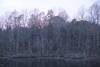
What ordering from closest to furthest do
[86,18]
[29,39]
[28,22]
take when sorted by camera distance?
1. [29,39]
2. [86,18]
3. [28,22]

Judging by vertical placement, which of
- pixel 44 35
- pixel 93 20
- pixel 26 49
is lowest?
pixel 26 49

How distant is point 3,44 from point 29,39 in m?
2.91

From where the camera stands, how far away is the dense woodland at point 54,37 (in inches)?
763

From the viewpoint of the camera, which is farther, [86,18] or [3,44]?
[86,18]

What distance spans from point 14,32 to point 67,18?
6.54 meters

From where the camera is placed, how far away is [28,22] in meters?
26.1

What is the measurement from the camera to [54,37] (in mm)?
22078

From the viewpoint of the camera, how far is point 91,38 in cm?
2147

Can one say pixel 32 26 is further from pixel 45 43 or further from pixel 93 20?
pixel 93 20

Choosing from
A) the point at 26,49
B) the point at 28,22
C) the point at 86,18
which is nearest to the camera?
the point at 26,49

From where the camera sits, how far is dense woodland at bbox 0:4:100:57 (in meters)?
19.4

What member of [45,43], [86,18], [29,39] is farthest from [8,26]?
[86,18]

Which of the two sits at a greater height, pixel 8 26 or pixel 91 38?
pixel 8 26

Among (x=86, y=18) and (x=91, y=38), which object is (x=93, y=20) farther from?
(x=91, y=38)
